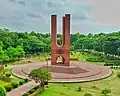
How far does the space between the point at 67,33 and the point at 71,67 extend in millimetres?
6652

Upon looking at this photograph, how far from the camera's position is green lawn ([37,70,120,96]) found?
104 feet

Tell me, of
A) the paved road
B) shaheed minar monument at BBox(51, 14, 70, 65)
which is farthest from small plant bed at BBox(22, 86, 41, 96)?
shaheed minar monument at BBox(51, 14, 70, 65)

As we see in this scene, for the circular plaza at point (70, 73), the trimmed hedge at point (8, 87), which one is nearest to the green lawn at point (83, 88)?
the circular plaza at point (70, 73)

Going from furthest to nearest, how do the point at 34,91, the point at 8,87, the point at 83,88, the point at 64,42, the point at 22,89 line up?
the point at 64,42, the point at 83,88, the point at 22,89, the point at 8,87, the point at 34,91

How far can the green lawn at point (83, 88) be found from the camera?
3157cm

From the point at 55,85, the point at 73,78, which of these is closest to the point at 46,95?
the point at 55,85

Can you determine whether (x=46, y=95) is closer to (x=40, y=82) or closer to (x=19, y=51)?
(x=40, y=82)

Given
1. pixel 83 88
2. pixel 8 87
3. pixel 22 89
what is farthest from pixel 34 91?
pixel 83 88

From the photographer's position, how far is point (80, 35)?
15575 cm

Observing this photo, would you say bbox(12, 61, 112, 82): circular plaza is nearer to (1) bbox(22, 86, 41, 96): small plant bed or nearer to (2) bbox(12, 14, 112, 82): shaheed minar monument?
(2) bbox(12, 14, 112, 82): shaheed minar monument

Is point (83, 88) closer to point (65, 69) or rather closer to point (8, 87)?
point (65, 69)

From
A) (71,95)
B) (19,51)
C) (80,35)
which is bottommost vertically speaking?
(71,95)

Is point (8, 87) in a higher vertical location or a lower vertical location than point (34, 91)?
higher

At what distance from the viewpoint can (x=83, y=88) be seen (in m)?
35.1
